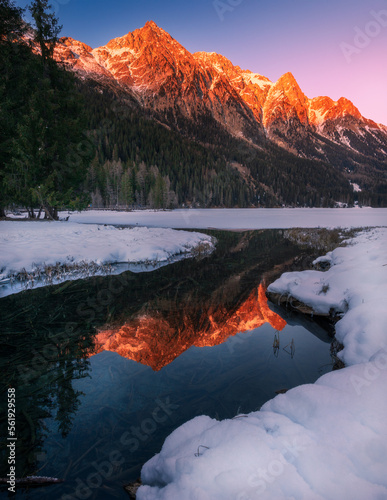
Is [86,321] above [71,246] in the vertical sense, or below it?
below

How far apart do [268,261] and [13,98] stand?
82.9 ft

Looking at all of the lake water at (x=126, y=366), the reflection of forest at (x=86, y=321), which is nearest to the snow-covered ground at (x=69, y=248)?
the reflection of forest at (x=86, y=321)

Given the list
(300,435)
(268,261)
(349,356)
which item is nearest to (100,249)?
(268,261)

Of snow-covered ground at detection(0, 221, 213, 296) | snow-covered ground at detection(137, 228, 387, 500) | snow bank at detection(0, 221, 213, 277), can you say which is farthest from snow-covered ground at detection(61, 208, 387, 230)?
snow-covered ground at detection(137, 228, 387, 500)

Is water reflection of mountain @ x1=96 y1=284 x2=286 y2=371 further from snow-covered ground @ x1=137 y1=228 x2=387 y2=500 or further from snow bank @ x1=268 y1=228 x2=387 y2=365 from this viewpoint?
snow-covered ground @ x1=137 y1=228 x2=387 y2=500

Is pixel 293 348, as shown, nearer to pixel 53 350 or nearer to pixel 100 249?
pixel 53 350

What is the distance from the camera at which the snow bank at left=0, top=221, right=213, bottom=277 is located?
14.1 meters

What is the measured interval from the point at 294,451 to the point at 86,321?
26.4 ft

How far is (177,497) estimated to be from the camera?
9.12ft

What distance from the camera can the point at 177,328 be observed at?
30.2 feet

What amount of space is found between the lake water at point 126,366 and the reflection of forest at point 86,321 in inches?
1.4

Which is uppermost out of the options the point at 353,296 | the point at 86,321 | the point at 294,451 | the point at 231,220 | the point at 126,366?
the point at 231,220

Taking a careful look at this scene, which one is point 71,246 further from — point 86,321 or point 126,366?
point 126,366

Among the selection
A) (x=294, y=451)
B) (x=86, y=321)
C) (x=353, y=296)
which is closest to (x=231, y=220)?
(x=353, y=296)
